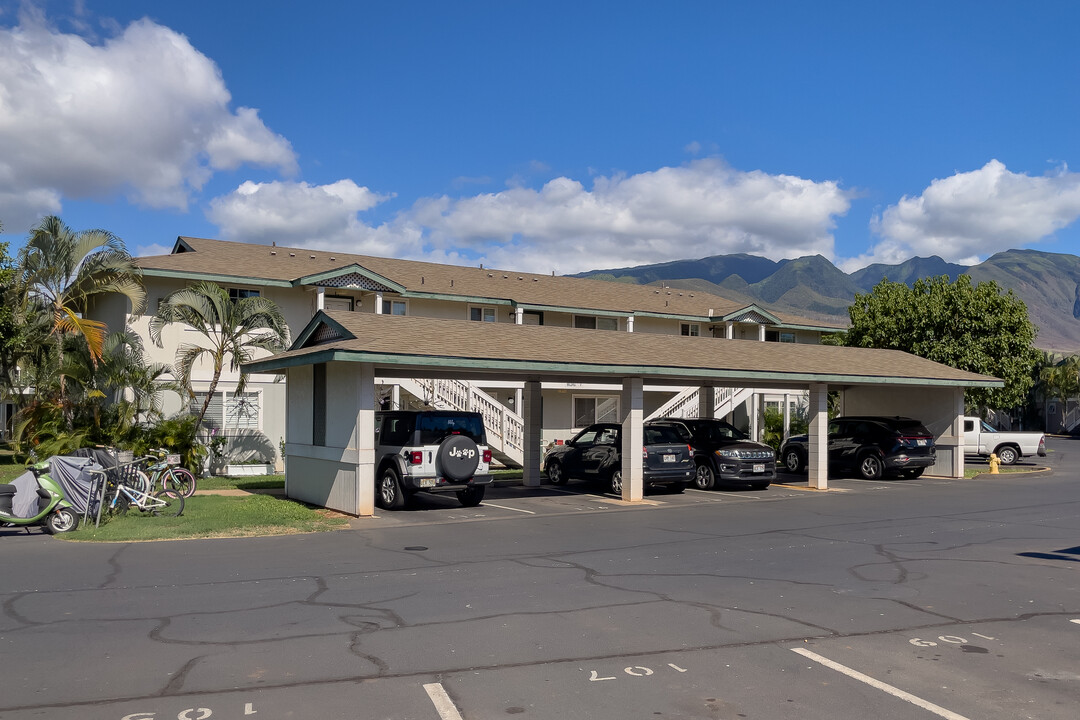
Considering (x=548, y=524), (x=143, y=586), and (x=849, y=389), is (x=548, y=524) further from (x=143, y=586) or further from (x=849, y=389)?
(x=849, y=389)

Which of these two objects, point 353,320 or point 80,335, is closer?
point 353,320

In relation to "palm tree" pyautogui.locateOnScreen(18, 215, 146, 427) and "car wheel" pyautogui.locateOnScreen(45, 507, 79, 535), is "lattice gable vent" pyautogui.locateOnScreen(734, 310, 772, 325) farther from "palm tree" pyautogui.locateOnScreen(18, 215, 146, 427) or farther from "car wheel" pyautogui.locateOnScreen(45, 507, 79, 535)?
"car wheel" pyautogui.locateOnScreen(45, 507, 79, 535)

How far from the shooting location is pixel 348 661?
6.87 metres

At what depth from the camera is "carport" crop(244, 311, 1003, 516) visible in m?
16.4

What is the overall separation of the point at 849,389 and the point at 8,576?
1002 inches

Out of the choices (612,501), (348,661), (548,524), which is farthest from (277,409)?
(348,661)

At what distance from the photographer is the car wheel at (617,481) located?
2062 centimetres

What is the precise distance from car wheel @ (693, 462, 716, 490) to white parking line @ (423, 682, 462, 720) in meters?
16.6

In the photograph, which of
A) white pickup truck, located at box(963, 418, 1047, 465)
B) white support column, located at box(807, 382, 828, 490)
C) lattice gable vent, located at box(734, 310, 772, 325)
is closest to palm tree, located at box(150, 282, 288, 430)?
white support column, located at box(807, 382, 828, 490)

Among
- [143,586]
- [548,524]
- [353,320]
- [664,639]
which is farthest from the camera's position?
[353,320]

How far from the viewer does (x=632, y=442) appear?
19.8m

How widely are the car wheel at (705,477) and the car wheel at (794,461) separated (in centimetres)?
598

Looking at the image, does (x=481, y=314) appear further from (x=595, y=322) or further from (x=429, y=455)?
(x=429, y=455)

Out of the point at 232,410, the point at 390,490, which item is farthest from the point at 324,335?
the point at 232,410
